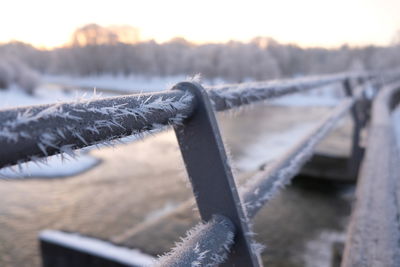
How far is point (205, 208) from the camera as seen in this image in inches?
35.4

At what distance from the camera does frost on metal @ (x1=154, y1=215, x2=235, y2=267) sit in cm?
69

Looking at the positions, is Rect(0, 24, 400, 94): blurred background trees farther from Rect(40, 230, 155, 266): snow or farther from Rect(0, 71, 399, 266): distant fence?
Rect(0, 71, 399, 266): distant fence

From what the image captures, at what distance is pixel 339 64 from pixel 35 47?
255ft

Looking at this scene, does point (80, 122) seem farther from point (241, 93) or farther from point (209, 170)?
point (241, 93)

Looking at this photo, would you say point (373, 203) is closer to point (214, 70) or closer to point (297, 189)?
point (297, 189)

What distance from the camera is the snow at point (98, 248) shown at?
3773mm

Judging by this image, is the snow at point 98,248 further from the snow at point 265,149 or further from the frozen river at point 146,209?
the snow at point 265,149

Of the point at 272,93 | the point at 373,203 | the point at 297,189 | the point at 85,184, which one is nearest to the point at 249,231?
the point at 272,93

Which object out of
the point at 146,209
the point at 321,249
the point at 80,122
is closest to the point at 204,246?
the point at 80,122

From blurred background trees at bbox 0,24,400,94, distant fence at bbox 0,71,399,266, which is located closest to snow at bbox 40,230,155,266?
distant fence at bbox 0,71,399,266

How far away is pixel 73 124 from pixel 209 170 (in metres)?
0.42

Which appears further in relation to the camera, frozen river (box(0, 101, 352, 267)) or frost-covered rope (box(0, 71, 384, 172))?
frozen river (box(0, 101, 352, 267))

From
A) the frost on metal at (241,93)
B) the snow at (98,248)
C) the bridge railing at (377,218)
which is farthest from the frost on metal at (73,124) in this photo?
the snow at (98,248)

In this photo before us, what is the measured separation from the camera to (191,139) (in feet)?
2.81
